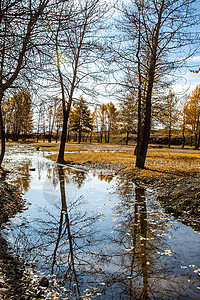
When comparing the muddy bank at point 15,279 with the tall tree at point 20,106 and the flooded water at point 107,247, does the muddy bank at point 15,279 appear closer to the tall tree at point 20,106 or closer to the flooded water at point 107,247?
the flooded water at point 107,247

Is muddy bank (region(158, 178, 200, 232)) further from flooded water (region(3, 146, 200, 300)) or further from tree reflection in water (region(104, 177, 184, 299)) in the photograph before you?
tree reflection in water (region(104, 177, 184, 299))

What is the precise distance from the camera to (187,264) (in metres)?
4.40

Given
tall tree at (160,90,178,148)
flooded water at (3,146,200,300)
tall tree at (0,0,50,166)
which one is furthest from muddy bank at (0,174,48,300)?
tall tree at (160,90,178,148)

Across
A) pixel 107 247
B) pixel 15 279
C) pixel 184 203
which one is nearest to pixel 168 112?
pixel 184 203

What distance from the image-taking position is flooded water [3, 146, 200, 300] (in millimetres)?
3691

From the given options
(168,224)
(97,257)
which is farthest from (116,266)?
(168,224)

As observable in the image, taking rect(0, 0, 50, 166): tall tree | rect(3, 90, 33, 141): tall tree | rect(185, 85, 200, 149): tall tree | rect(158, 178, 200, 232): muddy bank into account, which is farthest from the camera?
rect(185, 85, 200, 149): tall tree

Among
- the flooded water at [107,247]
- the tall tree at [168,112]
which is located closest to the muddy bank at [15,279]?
the flooded water at [107,247]

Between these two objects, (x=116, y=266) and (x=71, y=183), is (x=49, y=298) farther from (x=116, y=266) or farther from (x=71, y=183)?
(x=71, y=183)

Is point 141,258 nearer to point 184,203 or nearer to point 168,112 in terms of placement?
point 184,203

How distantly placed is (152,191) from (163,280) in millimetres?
6254

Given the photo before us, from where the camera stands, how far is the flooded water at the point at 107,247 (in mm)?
3691

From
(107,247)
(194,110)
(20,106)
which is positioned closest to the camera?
(107,247)

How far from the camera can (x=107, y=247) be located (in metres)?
4.99
